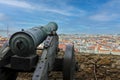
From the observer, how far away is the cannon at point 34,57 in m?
4.59

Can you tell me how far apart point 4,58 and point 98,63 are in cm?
282

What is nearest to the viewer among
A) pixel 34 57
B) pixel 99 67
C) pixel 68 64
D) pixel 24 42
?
pixel 24 42

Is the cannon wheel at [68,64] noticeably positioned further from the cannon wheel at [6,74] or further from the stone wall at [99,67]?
the stone wall at [99,67]

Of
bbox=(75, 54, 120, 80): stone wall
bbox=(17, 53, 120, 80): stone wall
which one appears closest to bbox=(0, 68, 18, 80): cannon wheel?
bbox=(17, 53, 120, 80): stone wall

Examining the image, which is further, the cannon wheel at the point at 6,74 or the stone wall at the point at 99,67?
the stone wall at the point at 99,67

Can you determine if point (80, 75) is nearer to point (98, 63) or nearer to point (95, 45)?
point (98, 63)

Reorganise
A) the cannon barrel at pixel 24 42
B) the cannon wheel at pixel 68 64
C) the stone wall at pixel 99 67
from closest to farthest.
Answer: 1. the cannon barrel at pixel 24 42
2. the cannon wheel at pixel 68 64
3. the stone wall at pixel 99 67

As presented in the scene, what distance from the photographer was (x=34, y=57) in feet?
16.1

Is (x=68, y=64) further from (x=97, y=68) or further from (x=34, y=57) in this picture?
(x=97, y=68)

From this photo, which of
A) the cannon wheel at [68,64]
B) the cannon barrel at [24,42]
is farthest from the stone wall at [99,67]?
the cannon barrel at [24,42]

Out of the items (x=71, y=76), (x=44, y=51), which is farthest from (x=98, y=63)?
(x=44, y=51)

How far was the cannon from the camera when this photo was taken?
4.59 meters

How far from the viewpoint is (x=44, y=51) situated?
192 inches

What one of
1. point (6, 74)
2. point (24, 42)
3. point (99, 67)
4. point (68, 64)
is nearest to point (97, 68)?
point (99, 67)
